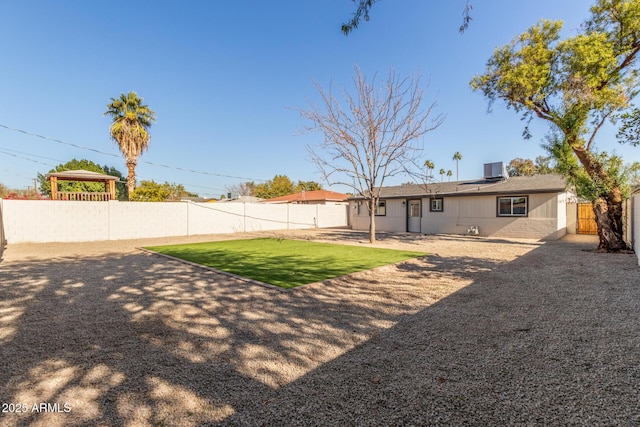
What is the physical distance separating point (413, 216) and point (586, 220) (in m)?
8.89

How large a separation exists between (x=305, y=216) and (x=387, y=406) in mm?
22542

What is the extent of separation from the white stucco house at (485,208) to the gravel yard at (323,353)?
9183mm

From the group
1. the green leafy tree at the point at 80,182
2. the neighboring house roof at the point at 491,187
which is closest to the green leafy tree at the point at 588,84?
the neighboring house roof at the point at 491,187

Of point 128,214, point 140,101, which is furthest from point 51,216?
point 140,101

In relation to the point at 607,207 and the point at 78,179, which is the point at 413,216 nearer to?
the point at 607,207

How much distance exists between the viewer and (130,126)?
20.3m

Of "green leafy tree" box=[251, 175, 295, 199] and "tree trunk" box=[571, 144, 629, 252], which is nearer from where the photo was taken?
"tree trunk" box=[571, 144, 629, 252]

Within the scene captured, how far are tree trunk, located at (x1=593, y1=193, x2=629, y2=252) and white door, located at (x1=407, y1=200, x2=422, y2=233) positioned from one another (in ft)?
30.7

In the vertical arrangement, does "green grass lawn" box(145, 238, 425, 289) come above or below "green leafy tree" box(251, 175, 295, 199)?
below

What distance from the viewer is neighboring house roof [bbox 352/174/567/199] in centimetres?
1395

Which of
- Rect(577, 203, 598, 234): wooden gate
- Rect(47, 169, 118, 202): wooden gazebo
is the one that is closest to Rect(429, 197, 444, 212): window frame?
Result: Rect(577, 203, 598, 234): wooden gate

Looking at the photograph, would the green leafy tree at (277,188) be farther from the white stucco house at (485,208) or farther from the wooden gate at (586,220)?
the wooden gate at (586,220)

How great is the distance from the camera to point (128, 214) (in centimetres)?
1616

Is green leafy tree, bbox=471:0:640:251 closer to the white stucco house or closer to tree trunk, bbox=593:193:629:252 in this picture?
tree trunk, bbox=593:193:629:252
